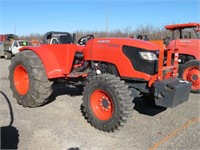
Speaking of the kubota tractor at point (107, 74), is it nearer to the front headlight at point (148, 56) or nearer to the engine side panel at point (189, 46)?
the front headlight at point (148, 56)

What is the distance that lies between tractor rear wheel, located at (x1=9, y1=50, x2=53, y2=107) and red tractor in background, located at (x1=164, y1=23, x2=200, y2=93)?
4.25 meters

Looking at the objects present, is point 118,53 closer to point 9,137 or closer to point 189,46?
point 9,137

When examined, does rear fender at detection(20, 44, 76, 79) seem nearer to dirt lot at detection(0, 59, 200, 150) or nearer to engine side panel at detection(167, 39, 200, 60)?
dirt lot at detection(0, 59, 200, 150)

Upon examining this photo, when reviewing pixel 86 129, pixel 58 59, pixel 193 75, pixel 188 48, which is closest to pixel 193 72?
pixel 193 75

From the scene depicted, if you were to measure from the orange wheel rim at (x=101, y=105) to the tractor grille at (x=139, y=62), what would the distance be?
0.72m

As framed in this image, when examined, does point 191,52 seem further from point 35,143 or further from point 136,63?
point 35,143

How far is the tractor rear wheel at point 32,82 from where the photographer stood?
17.1ft

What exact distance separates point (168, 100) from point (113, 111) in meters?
0.90

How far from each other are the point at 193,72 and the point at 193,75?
0.09m

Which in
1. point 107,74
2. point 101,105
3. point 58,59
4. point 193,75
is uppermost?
point 58,59

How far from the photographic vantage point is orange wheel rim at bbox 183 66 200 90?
297 inches

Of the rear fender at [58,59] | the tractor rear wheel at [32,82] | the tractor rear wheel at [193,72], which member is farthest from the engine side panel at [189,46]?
the tractor rear wheel at [32,82]

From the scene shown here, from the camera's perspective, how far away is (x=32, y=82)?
523 centimetres

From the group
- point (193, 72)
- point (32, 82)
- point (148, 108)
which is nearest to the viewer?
point (32, 82)
